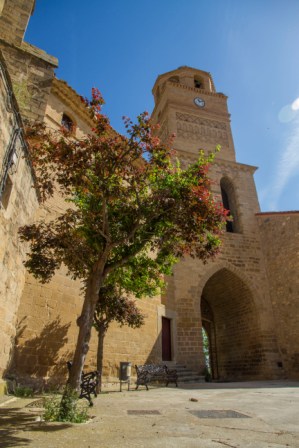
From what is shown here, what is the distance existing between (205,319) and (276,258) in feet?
19.5

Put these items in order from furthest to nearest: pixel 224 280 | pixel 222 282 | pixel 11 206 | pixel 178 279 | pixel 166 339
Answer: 1. pixel 222 282
2. pixel 224 280
3. pixel 178 279
4. pixel 166 339
5. pixel 11 206

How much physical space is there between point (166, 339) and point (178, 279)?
2781 mm

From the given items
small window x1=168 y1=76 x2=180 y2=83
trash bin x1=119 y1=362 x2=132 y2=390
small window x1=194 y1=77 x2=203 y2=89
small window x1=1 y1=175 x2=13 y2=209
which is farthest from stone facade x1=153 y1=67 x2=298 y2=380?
small window x1=1 y1=175 x2=13 y2=209

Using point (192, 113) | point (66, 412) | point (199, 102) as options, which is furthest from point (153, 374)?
point (199, 102)

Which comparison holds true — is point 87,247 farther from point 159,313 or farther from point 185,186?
point 159,313

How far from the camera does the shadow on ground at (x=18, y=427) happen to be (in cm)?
Result: 272

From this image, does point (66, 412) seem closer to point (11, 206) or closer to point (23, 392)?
point (23, 392)

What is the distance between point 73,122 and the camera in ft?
38.0

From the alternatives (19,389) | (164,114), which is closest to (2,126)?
(19,389)

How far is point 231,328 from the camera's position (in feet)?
54.5

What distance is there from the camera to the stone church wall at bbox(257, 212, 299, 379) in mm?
13398

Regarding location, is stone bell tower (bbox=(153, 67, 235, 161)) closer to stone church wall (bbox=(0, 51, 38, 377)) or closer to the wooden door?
the wooden door

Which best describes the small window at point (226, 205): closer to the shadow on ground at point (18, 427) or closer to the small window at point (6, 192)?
the small window at point (6, 192)

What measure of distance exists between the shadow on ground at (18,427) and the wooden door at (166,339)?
908 centimetres
